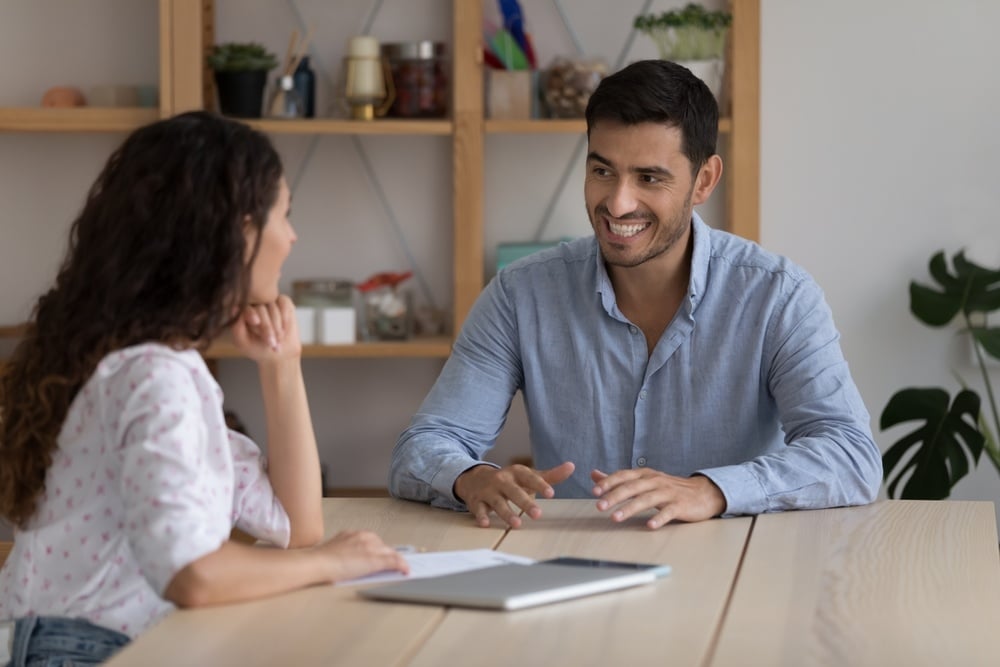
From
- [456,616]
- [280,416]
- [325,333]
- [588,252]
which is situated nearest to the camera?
[456,616]

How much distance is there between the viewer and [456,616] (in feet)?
4.28

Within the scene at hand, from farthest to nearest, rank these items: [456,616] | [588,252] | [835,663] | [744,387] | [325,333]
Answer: [325,333]
[588,252]
[744,387]
[456,616]
[835,663]

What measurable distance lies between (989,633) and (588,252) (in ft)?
3.86

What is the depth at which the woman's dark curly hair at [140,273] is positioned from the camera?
137 centimetres

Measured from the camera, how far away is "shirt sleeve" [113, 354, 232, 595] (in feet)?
4.14

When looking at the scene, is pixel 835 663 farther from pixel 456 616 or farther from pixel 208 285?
pixel 208 285

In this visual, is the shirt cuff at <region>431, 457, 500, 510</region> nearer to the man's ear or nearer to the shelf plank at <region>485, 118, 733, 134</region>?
the man's ear

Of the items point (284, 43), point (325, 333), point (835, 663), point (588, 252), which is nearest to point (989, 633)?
point (835, 663)

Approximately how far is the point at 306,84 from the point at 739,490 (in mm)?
1958

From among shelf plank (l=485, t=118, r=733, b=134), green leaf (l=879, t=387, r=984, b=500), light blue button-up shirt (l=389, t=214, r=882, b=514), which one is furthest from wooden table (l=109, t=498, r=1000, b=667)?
shelf plank (l=485, t=118, r=733, b=134)

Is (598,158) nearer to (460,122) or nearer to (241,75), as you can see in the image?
(460,122)

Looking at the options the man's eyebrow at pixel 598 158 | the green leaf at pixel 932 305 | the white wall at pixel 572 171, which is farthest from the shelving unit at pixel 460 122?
the man's eyebrow at pixel 598 158

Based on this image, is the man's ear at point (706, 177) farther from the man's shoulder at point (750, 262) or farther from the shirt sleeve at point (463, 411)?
the shirt sleeve at point (463, 411)

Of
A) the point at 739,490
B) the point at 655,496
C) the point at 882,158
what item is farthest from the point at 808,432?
the point at 882,158
